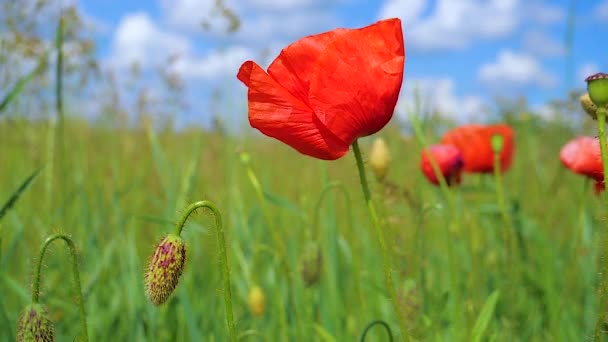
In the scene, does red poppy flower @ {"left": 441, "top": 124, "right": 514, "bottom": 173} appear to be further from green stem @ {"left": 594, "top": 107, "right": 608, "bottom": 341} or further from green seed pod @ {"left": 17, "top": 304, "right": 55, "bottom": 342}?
green seed pod @ {"left": 17, "top": 304, "right": 55, "bottom": 342}

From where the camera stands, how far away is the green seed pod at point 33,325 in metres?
0.75

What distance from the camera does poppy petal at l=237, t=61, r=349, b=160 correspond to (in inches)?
29.7

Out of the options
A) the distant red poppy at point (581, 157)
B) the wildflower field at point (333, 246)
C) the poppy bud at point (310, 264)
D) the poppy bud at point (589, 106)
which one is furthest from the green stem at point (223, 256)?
the distant red poppy at point (581, 157)

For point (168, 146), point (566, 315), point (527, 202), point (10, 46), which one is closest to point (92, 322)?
point (566, 315)

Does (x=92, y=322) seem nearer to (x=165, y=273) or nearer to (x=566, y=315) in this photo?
(x=165, y=273)

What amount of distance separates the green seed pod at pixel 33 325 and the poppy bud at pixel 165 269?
4.8 inches

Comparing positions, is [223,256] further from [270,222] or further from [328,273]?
[328,273]

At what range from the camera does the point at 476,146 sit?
182cm

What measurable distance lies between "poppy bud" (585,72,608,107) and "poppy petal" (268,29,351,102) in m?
0.28

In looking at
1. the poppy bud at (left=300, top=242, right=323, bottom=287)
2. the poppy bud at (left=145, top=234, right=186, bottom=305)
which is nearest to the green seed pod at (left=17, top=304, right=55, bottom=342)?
the poppy bud at (left=145, top=234, right=186, bottom=305)

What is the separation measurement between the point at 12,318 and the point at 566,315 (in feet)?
4.45

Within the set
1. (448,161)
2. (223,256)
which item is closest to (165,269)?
(223,256)

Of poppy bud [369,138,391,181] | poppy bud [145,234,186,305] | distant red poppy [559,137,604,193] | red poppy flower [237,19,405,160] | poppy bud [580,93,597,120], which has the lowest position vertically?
poppy bud [145,234,186,305]

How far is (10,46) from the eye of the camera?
7.16ft
